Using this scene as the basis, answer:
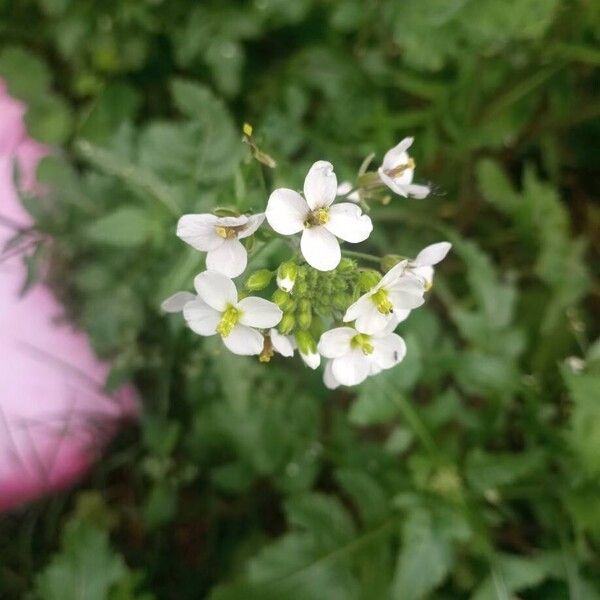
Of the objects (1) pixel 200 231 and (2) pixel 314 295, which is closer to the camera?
(1) pixel 200 231

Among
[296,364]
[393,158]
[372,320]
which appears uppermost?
[393,158]

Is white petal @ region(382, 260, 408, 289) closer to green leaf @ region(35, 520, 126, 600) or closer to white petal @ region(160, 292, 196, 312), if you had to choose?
white petal @ region(160, 292, 196, 312)

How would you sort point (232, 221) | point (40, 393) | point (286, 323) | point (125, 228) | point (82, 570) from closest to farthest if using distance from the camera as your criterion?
point (232, 221)
point (286, 323)
point (125, 228)
point (82, 570)
point (40, 393)

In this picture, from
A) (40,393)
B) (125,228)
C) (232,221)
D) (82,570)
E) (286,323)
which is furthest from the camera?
(40,393)

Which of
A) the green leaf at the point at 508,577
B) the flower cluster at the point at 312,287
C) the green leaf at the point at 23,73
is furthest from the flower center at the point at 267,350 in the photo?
the green leaf at the point at 23,73

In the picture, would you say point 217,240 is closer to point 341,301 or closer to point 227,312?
point 227,312

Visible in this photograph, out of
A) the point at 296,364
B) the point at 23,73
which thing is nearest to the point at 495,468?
the point at 296,364

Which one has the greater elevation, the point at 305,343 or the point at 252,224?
the point at 252,224

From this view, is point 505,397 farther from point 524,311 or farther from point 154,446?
point 154,446
